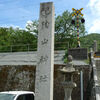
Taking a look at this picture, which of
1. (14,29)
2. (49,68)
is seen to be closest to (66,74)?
(49,68)

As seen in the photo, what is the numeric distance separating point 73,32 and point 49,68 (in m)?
25.4

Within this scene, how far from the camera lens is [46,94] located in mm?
6980

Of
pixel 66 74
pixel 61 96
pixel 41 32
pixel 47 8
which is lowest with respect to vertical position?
pixel 61 96

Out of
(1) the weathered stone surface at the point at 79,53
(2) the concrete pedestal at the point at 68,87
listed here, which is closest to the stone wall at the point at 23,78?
(1) the weathered stone surface at the point at 79,53

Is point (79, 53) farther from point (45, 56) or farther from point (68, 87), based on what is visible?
point (45, 56)

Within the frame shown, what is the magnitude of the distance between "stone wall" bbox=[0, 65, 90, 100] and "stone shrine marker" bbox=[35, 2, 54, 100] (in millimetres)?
5300

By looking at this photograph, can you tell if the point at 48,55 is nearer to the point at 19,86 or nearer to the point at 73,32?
the point at 19,86

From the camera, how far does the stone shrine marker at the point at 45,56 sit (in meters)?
7.04

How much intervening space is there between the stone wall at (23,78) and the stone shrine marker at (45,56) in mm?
5300

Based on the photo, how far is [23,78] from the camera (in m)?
13.3

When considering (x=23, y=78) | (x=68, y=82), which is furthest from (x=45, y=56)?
(x=23, y=78)

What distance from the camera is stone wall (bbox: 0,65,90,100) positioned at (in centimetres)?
1222

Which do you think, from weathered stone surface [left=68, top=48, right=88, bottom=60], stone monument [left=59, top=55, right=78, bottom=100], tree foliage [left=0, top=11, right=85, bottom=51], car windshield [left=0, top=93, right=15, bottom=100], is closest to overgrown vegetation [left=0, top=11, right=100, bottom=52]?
tree foliage [left=0, top=11, right=85, bottom=51]

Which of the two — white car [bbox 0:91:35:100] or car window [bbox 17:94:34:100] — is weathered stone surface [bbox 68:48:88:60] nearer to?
car window [bbox 17:94:34:100]
